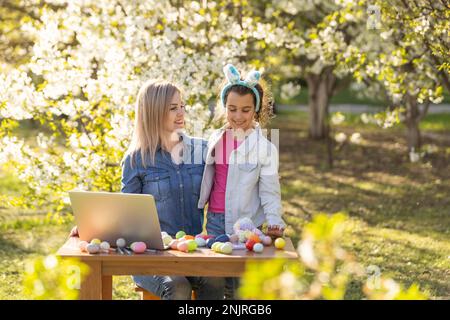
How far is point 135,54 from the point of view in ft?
23.2

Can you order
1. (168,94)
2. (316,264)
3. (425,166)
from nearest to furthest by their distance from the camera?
1. (316,264)
2. (168,94)
3. (425,166)

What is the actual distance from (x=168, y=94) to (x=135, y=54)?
8.10 ft

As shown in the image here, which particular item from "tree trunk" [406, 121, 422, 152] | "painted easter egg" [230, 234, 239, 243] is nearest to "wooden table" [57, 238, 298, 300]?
"painted easter egg" [230, 234, 239, 243]

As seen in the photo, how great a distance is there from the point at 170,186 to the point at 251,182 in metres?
0.45

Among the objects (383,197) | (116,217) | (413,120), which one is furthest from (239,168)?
(413,120)

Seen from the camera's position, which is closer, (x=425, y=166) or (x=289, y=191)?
(x=289, y=191)

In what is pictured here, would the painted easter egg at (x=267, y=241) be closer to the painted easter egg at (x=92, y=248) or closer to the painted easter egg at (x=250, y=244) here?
the painted easter egg at (x=250, y=244)

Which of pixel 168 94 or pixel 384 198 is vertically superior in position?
pixel 168 94

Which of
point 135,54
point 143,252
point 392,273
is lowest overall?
point 392,273

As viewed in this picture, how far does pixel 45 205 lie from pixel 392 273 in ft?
15.7

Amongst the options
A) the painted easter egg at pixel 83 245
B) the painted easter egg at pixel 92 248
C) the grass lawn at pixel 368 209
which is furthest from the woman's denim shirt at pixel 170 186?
the grass lawn at pixel 368 209
